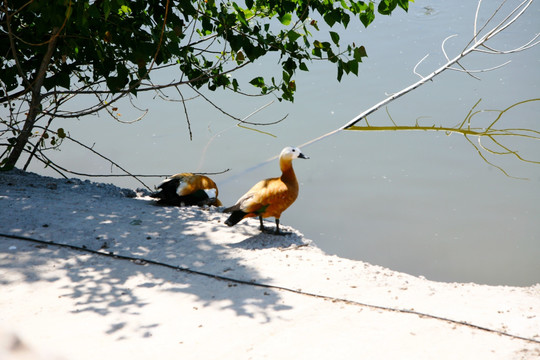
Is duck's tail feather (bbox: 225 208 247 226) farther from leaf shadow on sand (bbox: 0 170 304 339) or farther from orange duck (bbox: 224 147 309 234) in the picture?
leaf shadow on sand (bbox: 0 170 304 339)

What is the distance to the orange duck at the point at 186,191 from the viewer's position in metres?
6.10

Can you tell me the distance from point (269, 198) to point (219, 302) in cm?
146

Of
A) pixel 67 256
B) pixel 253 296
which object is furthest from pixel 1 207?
pixel 253 296

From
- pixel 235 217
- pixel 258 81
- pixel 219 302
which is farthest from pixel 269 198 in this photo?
pixel 219 302

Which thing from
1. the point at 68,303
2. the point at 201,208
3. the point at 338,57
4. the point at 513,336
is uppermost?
the point at 338,57

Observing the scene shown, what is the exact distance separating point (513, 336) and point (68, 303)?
2.41 meters

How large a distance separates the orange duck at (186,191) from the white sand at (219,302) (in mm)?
768

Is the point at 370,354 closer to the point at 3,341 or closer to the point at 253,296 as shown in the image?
the point at 253,296

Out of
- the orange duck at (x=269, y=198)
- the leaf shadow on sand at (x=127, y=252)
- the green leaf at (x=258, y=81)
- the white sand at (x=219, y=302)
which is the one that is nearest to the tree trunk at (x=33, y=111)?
the leaf shadow on sand at (x=127, y=252)

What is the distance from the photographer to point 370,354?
3113 millimetres

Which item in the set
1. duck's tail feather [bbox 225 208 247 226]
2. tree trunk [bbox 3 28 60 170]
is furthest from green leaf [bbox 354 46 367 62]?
tree trunk [bbox 3 28 60 170]

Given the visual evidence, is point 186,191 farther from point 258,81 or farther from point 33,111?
point 33,111

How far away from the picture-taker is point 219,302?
12.4 ft

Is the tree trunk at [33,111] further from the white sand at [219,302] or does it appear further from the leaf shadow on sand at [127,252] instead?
the white sand at [219,302]
